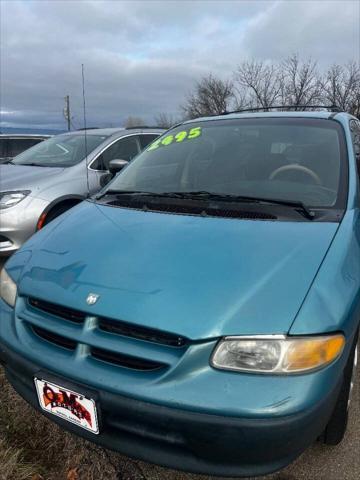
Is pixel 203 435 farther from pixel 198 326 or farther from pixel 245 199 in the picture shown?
pixel 245 199

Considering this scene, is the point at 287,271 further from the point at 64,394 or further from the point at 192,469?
the point at 64,394

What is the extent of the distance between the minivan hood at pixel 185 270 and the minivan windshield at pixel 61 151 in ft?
9.84

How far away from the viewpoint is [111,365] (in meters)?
1.59

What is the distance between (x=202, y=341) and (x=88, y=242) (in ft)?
2.86

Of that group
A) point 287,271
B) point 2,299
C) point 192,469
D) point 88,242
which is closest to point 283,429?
point 192,469

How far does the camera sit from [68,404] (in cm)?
164

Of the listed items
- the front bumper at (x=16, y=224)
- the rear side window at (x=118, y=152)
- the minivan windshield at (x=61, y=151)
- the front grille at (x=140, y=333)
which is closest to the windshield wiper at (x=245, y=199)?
the front grille at (x=140, y=333)

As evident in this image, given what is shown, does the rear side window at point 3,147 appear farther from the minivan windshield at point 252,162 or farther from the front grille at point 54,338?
the front grille at point 54,338

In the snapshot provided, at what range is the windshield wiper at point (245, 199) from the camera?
2.15m

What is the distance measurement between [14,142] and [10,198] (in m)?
7.28

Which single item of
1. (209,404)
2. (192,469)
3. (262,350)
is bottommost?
(192,469)

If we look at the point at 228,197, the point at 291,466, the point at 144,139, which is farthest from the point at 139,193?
the point at 144,139

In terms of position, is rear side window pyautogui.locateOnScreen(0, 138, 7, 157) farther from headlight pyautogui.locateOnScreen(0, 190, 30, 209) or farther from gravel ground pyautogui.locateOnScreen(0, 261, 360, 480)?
gravel ground pyautogui.locateOnScreen(0, 261, 360, 480)

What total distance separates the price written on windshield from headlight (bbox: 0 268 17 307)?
1553 millimetres
